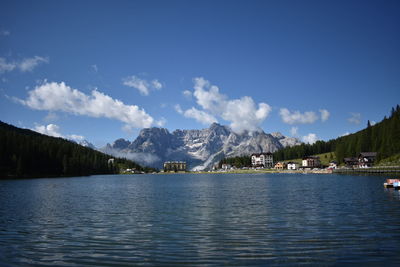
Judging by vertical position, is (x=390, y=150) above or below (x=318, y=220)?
above

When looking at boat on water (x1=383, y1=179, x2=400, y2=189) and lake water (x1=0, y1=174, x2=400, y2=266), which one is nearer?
lake water (x1=0, y1=174, x2=400, y2=266)

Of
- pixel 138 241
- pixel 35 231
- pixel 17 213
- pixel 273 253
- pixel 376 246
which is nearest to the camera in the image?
pixel 273 253

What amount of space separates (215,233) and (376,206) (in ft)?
98.1

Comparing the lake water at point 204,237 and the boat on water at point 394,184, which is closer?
the lake water at point 204,237

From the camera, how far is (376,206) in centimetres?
4719

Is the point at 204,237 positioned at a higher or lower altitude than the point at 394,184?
lower

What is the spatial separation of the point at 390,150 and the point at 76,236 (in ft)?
680

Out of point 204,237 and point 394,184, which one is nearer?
point 204,237

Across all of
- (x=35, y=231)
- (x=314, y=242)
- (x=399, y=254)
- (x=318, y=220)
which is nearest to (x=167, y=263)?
(x=314, y=242)

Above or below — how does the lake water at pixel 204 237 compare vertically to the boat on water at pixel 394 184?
below

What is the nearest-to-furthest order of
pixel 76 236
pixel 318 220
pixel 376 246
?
pixel 376 246 < pixel 76 236 < pixel 318 220

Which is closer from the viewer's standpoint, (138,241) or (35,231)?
(138,241)

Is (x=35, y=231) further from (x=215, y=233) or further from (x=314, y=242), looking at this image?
(x=314, y=242)

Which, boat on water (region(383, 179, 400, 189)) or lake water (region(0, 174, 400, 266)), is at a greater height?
boat on water (region(383, 179, 400, 189))
